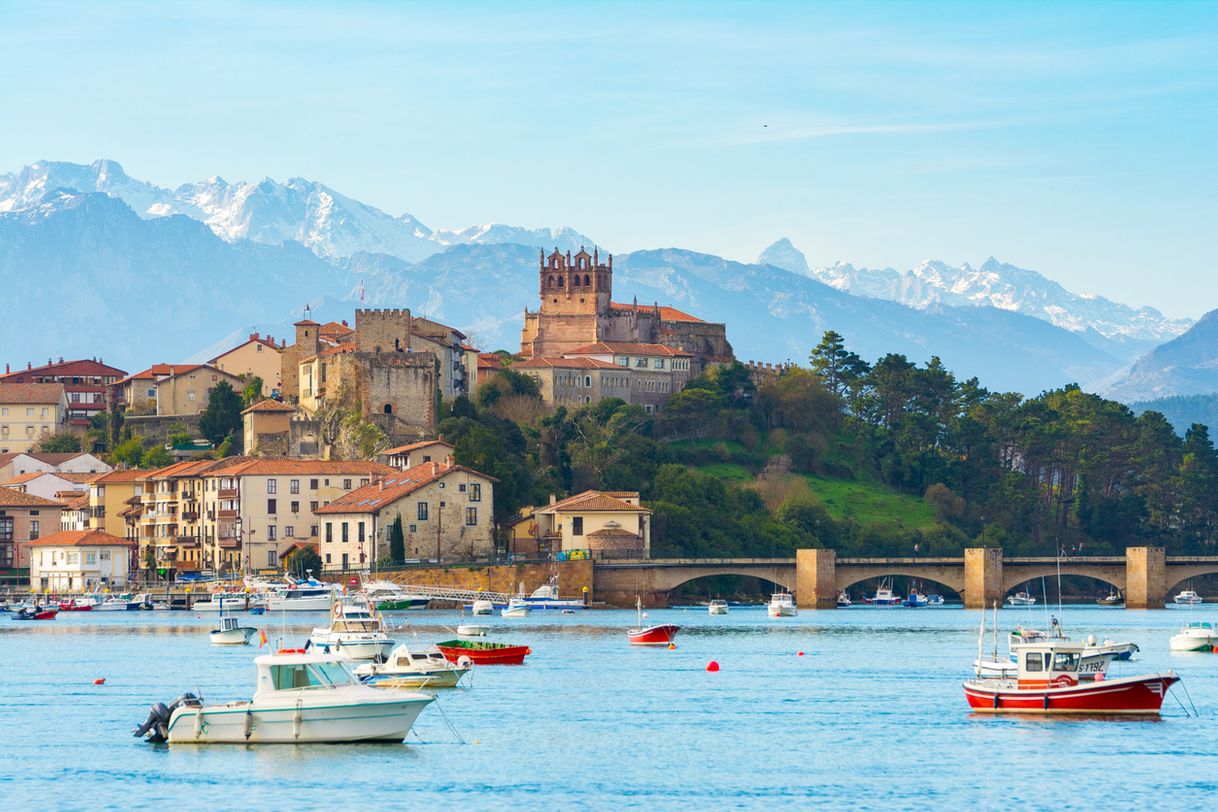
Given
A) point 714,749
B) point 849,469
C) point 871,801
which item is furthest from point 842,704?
point 849,469

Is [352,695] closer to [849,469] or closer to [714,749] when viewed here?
[714,749]

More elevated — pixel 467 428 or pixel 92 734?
pixel 467 428

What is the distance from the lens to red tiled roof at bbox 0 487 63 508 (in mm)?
161250

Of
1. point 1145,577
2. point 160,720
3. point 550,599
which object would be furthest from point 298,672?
point 1145,577

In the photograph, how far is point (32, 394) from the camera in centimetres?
19012

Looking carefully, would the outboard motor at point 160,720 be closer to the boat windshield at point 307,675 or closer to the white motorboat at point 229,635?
the boat windshield at point 307,675

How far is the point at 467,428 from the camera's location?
156500 millimetres

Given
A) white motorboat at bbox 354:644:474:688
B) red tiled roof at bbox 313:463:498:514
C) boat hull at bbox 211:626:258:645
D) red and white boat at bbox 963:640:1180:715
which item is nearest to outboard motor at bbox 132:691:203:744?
white motorboat at bbox 354:644:474:688

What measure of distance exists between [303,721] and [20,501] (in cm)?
11262

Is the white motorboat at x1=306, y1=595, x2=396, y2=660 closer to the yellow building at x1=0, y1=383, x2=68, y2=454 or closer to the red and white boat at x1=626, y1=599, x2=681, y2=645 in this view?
the red and white boat at x1=626, y1=599, x2=681, y2=645

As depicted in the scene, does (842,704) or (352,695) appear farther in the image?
(842,704)

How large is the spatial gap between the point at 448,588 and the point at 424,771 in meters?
83.4

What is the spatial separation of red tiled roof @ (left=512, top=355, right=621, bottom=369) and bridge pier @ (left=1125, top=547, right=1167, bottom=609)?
5591 cm

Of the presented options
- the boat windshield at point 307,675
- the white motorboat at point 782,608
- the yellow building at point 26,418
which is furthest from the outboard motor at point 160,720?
the yellow building at point 26,418
